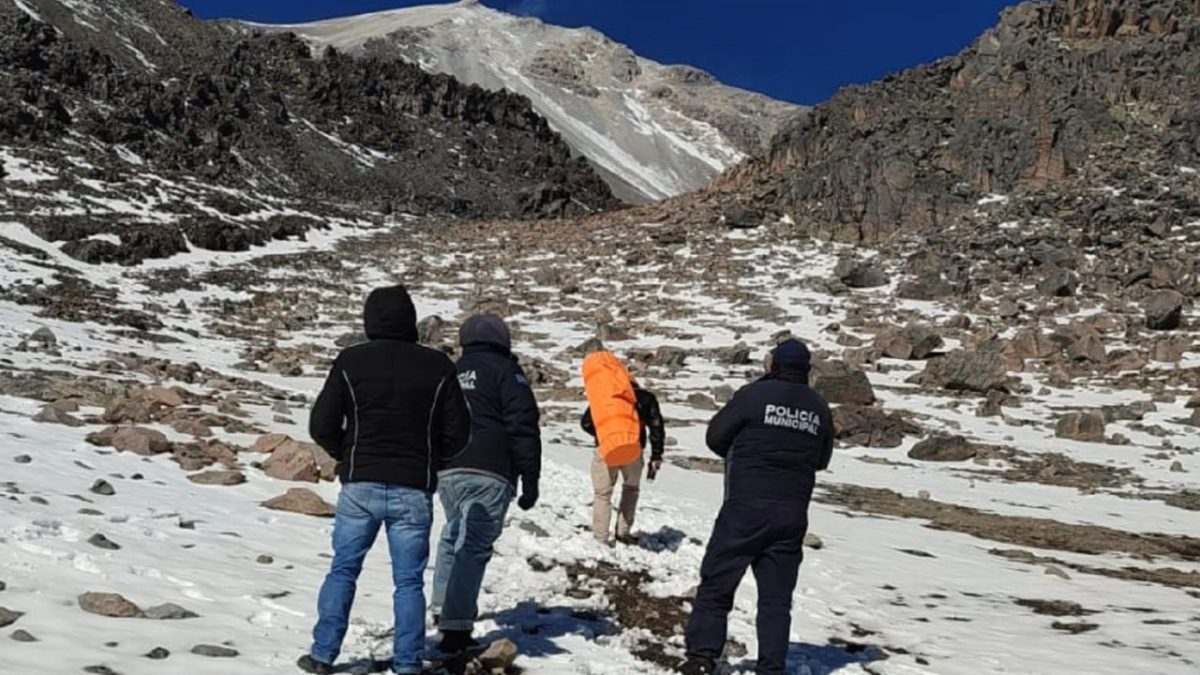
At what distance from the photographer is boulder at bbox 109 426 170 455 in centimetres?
1088

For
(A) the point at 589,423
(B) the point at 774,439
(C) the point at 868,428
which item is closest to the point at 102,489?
(A) the point at 589,423

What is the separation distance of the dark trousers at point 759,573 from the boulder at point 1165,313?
27.7 metres

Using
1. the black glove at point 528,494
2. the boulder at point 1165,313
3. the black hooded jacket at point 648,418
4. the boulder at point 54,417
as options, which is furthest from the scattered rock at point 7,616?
the boulder at point 1165,313

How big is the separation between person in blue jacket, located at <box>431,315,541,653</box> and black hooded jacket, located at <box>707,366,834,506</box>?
4.01ft

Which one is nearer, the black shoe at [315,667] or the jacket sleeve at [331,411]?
the black shoe at [315,667]

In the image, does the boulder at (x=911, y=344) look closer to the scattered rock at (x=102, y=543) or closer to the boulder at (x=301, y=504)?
the boulder at (x=301, y=504)

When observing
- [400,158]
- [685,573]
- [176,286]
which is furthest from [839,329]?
[400,158]

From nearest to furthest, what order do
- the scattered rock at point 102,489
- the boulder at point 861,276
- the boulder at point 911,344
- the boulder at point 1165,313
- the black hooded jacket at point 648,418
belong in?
the scattered rock at point 102,489, the black hooded jacket at point 648,418, the boulder at point 911,344, the boulder at point 1165,313, the boulder at point 861,276

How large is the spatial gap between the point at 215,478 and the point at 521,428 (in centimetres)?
518

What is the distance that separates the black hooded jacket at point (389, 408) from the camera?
5.44 m

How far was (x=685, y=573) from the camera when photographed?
351 inches

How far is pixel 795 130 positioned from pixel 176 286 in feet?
127

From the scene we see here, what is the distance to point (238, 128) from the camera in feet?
270

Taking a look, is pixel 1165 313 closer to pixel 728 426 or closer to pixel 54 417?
pixel 728 426
